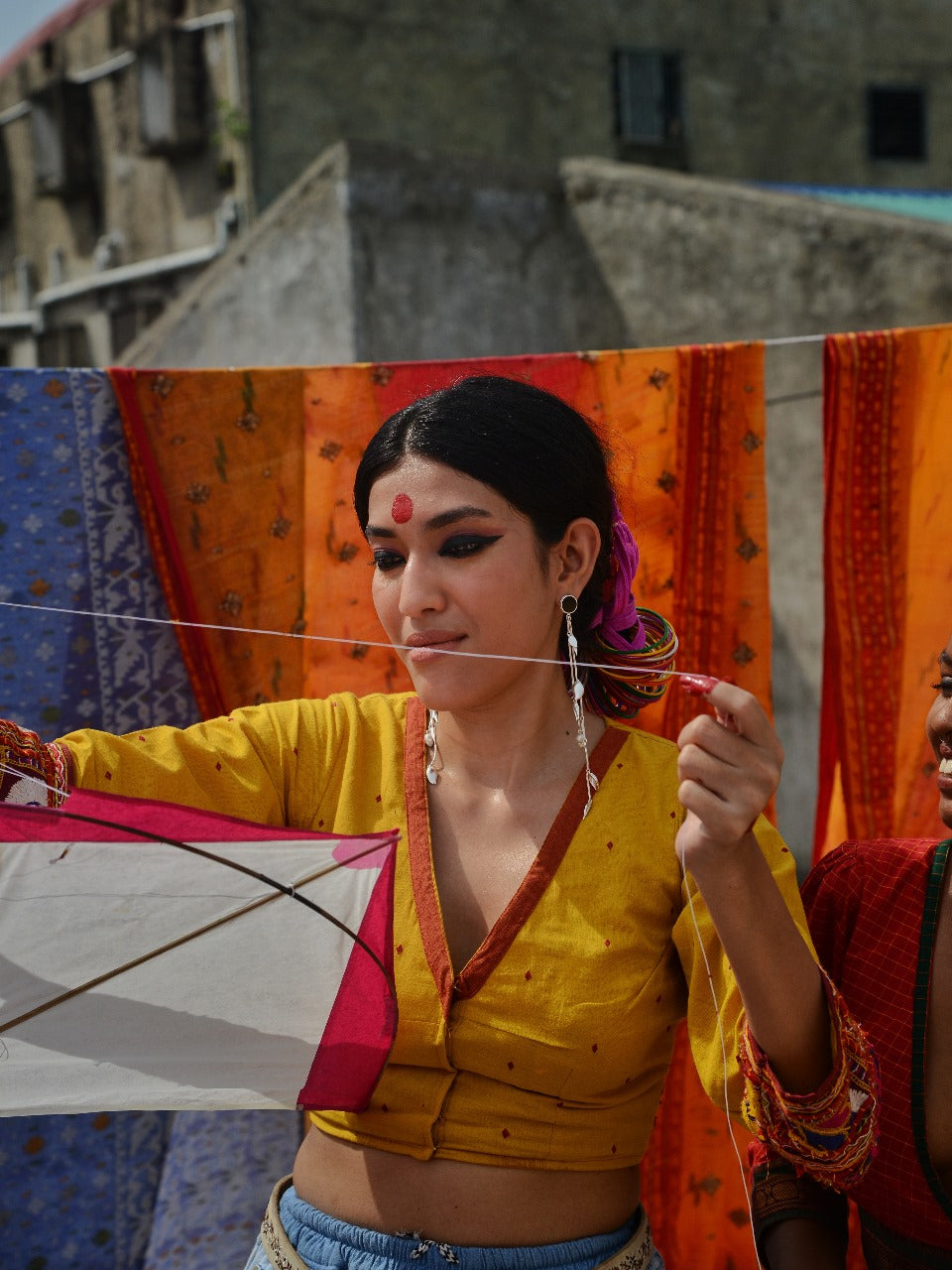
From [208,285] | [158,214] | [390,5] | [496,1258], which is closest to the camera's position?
[496,1258]

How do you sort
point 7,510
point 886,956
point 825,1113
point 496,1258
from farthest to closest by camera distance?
point 7,510 → point 886,956 → point 496,1258 → point 825,1113

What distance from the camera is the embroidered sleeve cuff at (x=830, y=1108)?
4.93 ft

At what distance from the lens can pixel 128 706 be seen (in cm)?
264

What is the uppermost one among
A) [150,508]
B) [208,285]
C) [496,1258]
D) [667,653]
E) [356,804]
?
[208,285]

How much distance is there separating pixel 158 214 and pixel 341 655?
11.8 m

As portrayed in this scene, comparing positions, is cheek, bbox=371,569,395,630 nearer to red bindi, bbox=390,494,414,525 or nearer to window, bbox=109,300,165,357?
red bindi, bbox=390,494,414,525

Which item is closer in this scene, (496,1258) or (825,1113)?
(825,1113)

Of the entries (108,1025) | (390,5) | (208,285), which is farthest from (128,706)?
(390,5)

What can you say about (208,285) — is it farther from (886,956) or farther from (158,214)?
(158,214)

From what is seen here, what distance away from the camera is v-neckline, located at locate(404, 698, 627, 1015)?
1683 mm

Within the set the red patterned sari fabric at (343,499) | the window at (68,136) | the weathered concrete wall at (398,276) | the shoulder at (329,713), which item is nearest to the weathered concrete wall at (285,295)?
the weathered concrete wall at (398,276)

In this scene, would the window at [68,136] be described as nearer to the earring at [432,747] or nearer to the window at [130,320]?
the window at [130,320]

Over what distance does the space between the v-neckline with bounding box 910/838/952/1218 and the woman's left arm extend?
12.2 inches

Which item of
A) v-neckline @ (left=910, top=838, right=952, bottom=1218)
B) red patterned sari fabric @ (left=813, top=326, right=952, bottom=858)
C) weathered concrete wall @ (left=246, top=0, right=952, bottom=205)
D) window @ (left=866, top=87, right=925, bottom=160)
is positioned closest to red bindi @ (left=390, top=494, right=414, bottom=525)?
v-neckline @ (left=910, top=838, right=952, bottom=1218)
